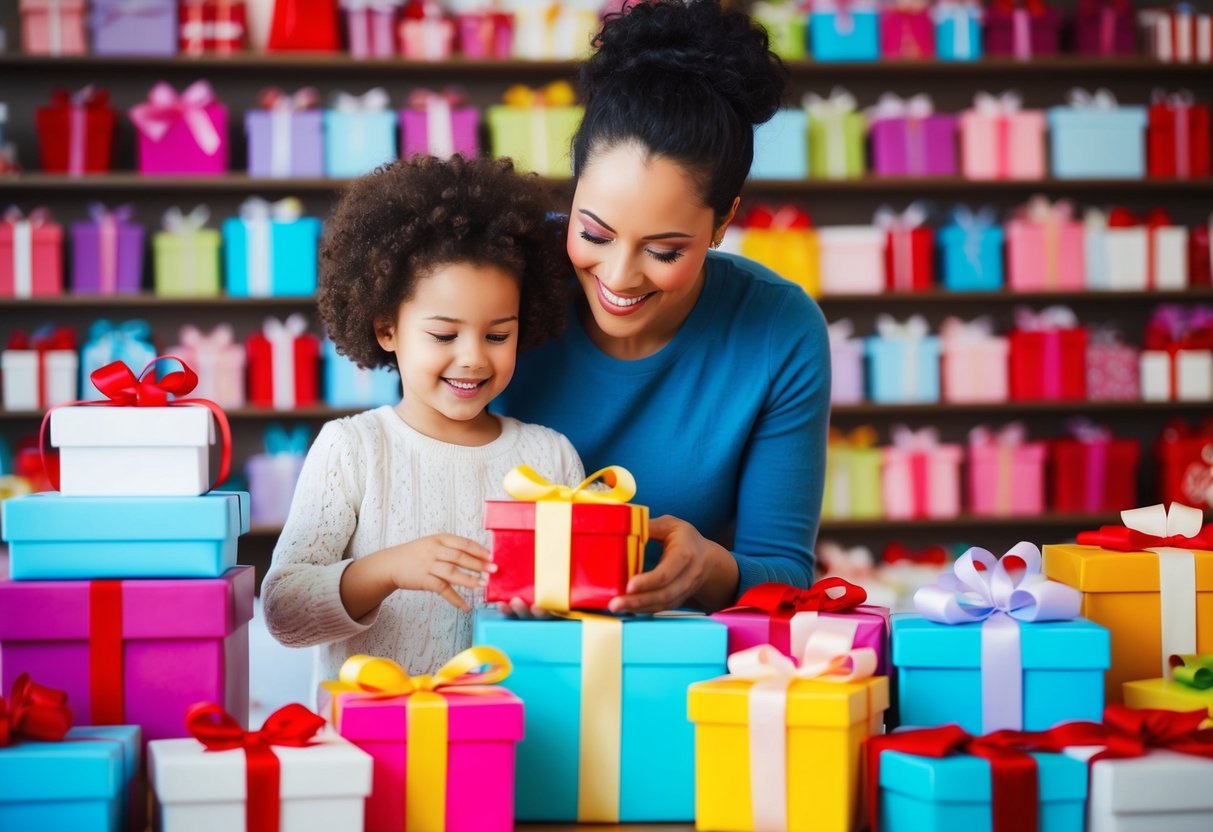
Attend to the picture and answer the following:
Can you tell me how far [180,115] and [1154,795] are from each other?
3.97m

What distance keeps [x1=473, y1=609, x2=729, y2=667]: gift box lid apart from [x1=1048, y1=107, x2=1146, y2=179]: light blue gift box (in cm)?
375

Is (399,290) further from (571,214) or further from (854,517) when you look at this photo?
(854,517)

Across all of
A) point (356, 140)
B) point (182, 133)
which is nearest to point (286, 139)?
point (356, 140)

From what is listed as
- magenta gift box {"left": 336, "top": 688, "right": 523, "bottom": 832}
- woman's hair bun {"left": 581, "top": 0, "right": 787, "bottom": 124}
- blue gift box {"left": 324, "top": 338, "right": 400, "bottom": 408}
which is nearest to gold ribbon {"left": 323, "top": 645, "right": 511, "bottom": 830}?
magenta gift box {"left": 336, "top": 688, "right": 523, "bottom": 832}

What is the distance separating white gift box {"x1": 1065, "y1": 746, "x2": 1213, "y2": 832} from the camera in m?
0.95

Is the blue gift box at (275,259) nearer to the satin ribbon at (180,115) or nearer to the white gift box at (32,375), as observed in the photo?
the satin ribbon at (180,115)

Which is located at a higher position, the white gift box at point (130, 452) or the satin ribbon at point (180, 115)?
the satin ribbon at point (180, 115)

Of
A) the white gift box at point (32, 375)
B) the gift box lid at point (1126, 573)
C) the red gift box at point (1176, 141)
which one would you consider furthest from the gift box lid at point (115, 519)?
the red gift box at point (1176, 141)

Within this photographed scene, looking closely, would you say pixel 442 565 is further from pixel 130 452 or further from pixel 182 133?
pixel 182 133

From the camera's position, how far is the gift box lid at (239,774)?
90cm

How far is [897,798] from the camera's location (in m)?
0.97

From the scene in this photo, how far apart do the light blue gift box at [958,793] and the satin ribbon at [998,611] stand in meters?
0.12

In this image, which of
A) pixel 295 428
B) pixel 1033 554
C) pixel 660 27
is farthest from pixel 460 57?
pixel 1033 554

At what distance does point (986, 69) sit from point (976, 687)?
12.8 feet
